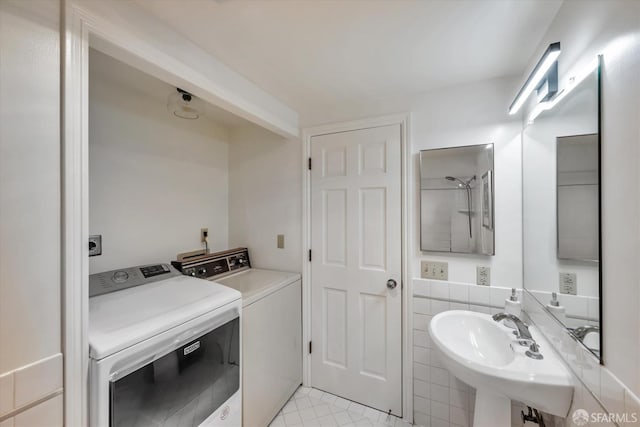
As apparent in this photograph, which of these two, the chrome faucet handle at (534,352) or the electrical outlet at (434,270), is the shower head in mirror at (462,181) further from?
the chrome faucet handle at (534,352)

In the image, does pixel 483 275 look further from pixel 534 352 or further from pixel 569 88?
pixel 569 88

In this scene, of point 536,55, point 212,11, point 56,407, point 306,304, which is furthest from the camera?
point 306,304

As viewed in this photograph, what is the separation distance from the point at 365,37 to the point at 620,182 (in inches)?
43.2

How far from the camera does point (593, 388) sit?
0.80m

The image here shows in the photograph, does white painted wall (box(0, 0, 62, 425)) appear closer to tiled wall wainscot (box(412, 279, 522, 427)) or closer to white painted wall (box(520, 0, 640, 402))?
white painted wall (box(520, 0, 640, 402))

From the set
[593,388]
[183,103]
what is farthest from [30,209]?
[593,388]

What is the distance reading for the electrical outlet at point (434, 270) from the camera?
65.3 inches

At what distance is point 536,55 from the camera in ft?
4.20

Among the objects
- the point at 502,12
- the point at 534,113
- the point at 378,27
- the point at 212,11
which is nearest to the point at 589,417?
the point at 534,113

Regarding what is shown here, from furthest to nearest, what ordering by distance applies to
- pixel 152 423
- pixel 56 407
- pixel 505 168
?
pixel 505 168 < pixel 152 423 < pixel 56 407

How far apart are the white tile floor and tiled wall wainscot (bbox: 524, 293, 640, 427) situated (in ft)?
3.43

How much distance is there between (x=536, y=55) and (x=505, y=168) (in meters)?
0.59

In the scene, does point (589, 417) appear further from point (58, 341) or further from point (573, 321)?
point (58, 341)

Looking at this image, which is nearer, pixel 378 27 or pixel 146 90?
pixel 378 27
